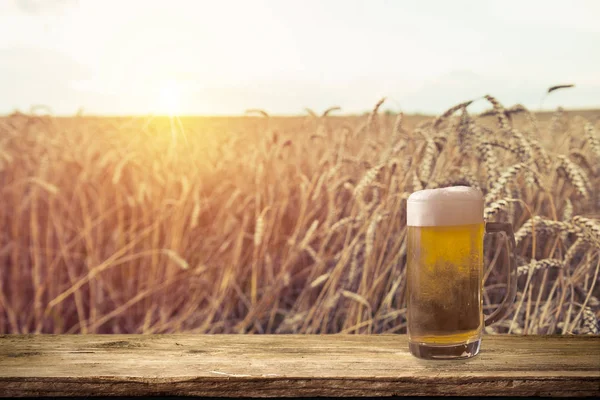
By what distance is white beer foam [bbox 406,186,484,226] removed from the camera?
33.5 inches

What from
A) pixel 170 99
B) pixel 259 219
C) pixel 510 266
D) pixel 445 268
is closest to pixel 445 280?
pixel 445 268

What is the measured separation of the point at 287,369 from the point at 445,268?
0.77ft

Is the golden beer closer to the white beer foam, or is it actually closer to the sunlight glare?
the white beer foam

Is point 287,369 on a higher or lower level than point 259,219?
lower

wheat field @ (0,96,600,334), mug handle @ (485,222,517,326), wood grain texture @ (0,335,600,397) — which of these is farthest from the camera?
wheat field @ (0,96,600,334)

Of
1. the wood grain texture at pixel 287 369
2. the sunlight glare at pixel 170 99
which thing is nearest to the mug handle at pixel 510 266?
Answer: the wood grain texture at pixel 287 369

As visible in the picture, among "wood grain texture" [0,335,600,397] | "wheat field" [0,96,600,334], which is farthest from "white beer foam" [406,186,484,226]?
"wheat field" [0,96,600,334]

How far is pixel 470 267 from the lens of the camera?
0.87 meters

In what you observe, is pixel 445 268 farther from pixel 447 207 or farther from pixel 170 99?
pixel 170 99

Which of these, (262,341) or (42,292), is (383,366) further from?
(42,292)

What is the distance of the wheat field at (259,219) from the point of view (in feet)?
4.80

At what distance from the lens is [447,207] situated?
0.85m

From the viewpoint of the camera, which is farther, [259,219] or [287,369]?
[259,219]

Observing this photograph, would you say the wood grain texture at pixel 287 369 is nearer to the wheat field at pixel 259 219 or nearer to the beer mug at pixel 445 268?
the beer mug at pixel 445 268
